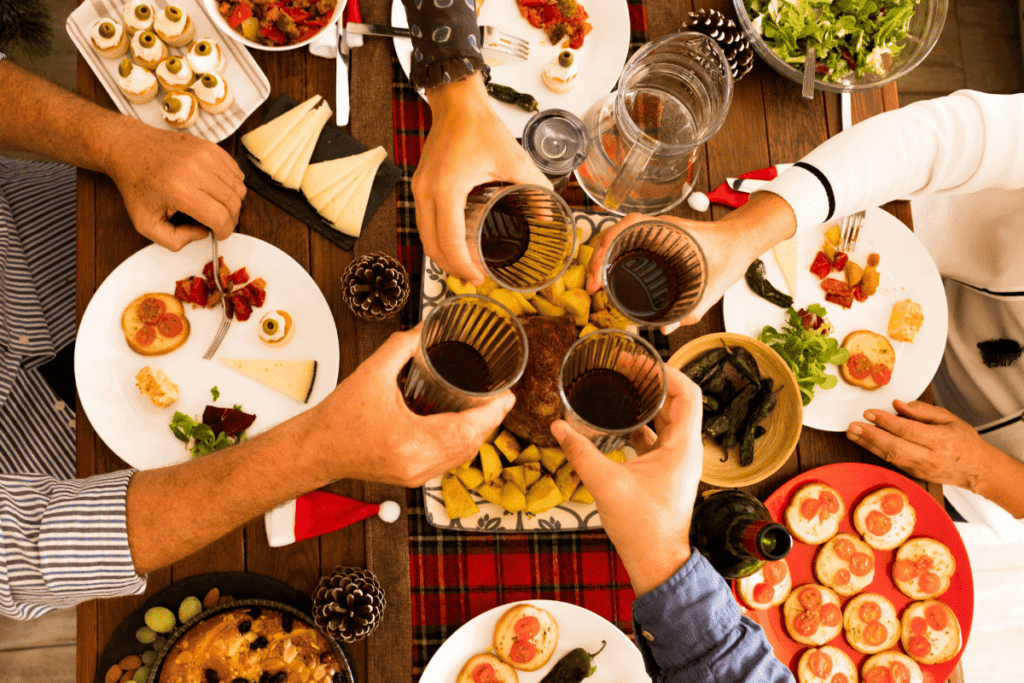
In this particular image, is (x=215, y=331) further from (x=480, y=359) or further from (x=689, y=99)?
(x=689, y=99)

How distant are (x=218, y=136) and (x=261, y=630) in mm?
1091

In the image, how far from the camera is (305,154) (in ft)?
4.24

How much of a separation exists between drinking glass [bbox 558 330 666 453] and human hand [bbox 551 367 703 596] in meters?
0.05

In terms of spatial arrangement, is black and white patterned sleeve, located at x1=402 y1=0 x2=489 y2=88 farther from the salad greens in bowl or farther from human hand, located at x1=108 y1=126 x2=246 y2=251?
the salad greens in bowl

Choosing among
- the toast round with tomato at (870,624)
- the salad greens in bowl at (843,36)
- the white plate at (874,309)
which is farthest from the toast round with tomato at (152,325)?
the toast round with tomato at (870,624)

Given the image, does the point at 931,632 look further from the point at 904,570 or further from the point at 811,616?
the point at 811,616

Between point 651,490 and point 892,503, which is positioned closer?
point 651,490

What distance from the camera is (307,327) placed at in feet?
4.13

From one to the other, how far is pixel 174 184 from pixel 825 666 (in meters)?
1.88

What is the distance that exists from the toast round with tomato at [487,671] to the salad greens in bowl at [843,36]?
1.53 metres

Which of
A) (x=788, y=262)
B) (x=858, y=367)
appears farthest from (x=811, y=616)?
(x=788, y=262)

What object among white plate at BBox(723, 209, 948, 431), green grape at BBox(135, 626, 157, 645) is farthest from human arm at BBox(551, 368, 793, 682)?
green grape at BBox(135, 626, 157, 645)

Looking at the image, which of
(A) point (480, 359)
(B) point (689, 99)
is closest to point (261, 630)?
(A) point (480, 359)

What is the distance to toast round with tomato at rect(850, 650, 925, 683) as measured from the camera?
143 centimetres
